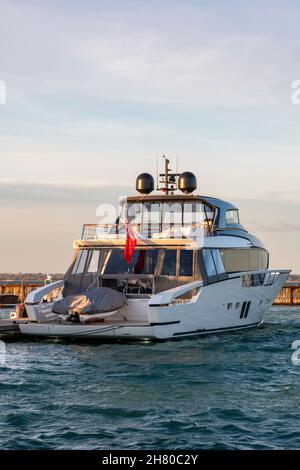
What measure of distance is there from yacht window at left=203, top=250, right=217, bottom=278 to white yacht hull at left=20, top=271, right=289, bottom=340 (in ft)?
1.76

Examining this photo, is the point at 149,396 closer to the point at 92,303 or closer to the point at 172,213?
the point at 92,303

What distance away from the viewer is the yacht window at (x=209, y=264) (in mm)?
28250

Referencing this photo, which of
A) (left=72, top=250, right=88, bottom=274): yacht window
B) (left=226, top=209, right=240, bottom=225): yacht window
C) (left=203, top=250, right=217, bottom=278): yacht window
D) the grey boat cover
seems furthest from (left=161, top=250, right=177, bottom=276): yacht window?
(left=226, top=209, right=240, bottom=225): yacht window

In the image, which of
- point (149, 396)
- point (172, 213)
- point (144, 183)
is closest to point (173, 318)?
point (149, 396)

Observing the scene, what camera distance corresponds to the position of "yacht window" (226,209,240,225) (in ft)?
111

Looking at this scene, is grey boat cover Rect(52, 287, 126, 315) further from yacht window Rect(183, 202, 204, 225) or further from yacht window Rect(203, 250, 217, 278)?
yacht window Rect(183, 202, 204, 225)

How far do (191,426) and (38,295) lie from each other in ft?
46.7

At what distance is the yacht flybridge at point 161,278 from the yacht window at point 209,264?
0.06m

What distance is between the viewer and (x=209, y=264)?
94.3 feet

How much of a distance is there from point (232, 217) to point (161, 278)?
7.00 meters

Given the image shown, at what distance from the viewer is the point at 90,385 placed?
18156mm

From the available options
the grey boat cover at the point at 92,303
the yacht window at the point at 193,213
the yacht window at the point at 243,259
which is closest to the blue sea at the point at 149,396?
the grey boat cover at the point at 92,303

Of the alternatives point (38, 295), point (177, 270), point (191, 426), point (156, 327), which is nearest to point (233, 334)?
point (177, 270)
